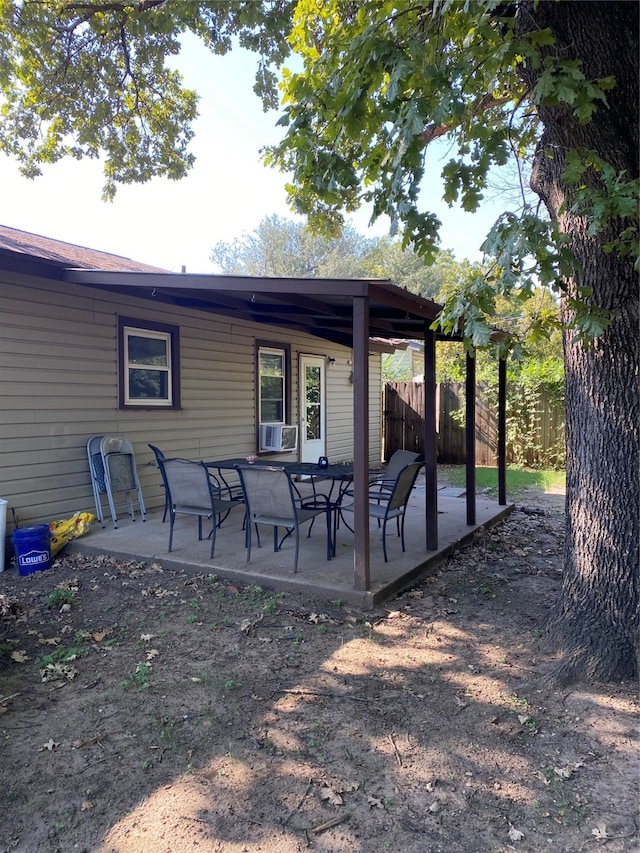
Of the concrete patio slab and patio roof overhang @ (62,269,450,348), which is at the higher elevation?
patio roof overhang @ (62,269,450,348)

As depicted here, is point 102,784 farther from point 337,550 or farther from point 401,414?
point 401,414

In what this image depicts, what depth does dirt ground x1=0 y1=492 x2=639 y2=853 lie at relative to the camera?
190cm

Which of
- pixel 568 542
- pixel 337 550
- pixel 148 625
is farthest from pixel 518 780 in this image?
pixel 337 550

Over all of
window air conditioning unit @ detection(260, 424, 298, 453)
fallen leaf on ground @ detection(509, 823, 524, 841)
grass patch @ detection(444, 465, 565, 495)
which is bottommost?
fallen leaf on ground @ detection(509, 823, 524, 841)

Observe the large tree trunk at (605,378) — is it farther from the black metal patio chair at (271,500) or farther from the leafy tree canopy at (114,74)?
the leafy tree canopy at (114,74)

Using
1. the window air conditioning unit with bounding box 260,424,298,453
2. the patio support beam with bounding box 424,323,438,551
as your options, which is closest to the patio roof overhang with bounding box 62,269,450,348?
the patio support beam with bounding box 424,323,438,551

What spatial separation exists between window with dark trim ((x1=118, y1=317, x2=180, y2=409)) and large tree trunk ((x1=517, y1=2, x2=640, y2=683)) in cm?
504

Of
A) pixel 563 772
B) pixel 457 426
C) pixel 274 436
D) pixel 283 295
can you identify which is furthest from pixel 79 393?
pixel 457 426

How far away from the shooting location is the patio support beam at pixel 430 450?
5051mm

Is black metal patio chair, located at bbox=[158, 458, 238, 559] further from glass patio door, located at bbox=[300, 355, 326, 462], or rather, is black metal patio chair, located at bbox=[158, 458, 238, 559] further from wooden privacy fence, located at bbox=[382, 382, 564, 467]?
wooden privacy fence, located at bbox=[382, 382, 564, 467]

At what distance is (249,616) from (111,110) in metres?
8.29

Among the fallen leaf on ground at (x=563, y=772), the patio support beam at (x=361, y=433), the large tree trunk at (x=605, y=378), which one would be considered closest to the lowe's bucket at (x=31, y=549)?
the patio support beam at (x=361, y=433)

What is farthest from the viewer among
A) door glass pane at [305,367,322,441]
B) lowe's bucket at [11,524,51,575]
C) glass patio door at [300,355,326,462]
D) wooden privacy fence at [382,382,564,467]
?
wooden privacy fence at [382,382,564,467]

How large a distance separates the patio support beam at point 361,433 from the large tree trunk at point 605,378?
4.67 ft
